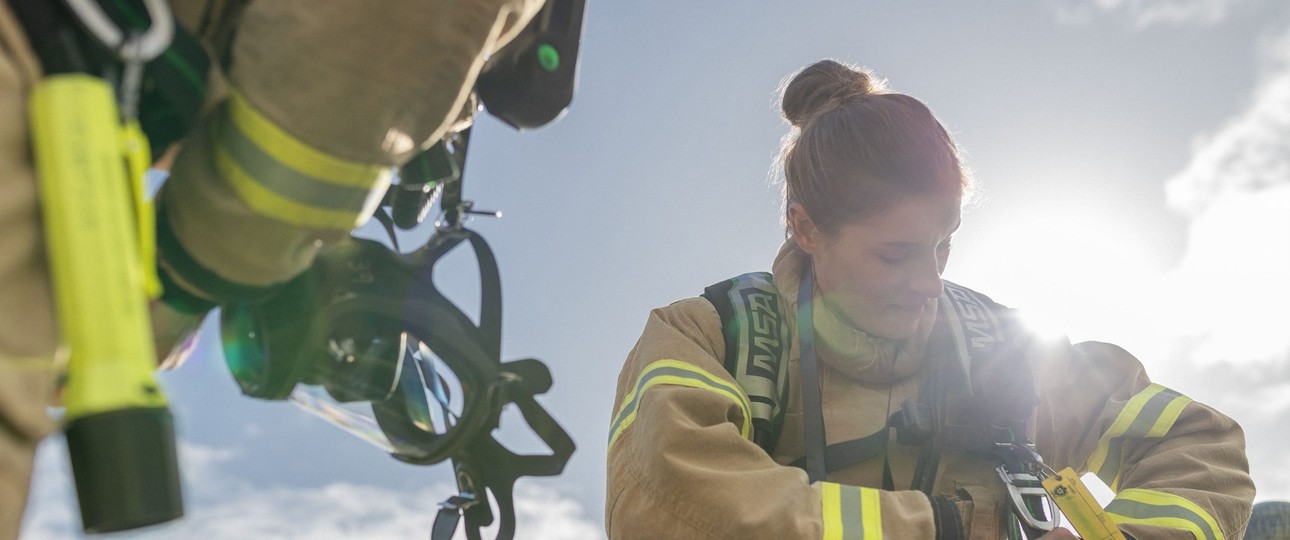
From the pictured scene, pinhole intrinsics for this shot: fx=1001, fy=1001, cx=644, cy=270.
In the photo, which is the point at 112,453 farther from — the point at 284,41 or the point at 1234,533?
the point at 1234,533

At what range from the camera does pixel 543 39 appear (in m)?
1.83

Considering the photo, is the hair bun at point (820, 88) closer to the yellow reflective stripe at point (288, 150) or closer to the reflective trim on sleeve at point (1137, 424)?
the reflective trim on sleeve at point (1137, 424)

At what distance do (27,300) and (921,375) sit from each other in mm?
2323

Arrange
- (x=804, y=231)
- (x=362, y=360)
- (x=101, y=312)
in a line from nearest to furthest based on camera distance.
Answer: (x=101, y=312) → (x=362, y=360) → (x=804, y=231)

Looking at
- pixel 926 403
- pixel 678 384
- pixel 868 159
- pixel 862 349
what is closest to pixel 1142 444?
pixel 926 403

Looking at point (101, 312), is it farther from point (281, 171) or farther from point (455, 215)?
point (455, 215)

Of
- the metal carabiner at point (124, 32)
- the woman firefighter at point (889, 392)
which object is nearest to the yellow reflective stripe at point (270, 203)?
the metal carabiner at point (124, 32)

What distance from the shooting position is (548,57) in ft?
6.04

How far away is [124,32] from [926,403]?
210 centimetres

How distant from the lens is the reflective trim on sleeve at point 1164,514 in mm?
2486

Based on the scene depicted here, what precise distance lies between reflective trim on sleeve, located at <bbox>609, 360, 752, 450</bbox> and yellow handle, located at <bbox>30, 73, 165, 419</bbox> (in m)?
1.52

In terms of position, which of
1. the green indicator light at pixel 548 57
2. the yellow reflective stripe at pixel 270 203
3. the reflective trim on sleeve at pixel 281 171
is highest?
the green indicator light at pixel 548 57

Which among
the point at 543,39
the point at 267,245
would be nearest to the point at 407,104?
the point at 267,245

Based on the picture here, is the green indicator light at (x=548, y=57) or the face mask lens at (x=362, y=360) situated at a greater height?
the green indicator light at (x=548, y=57)
